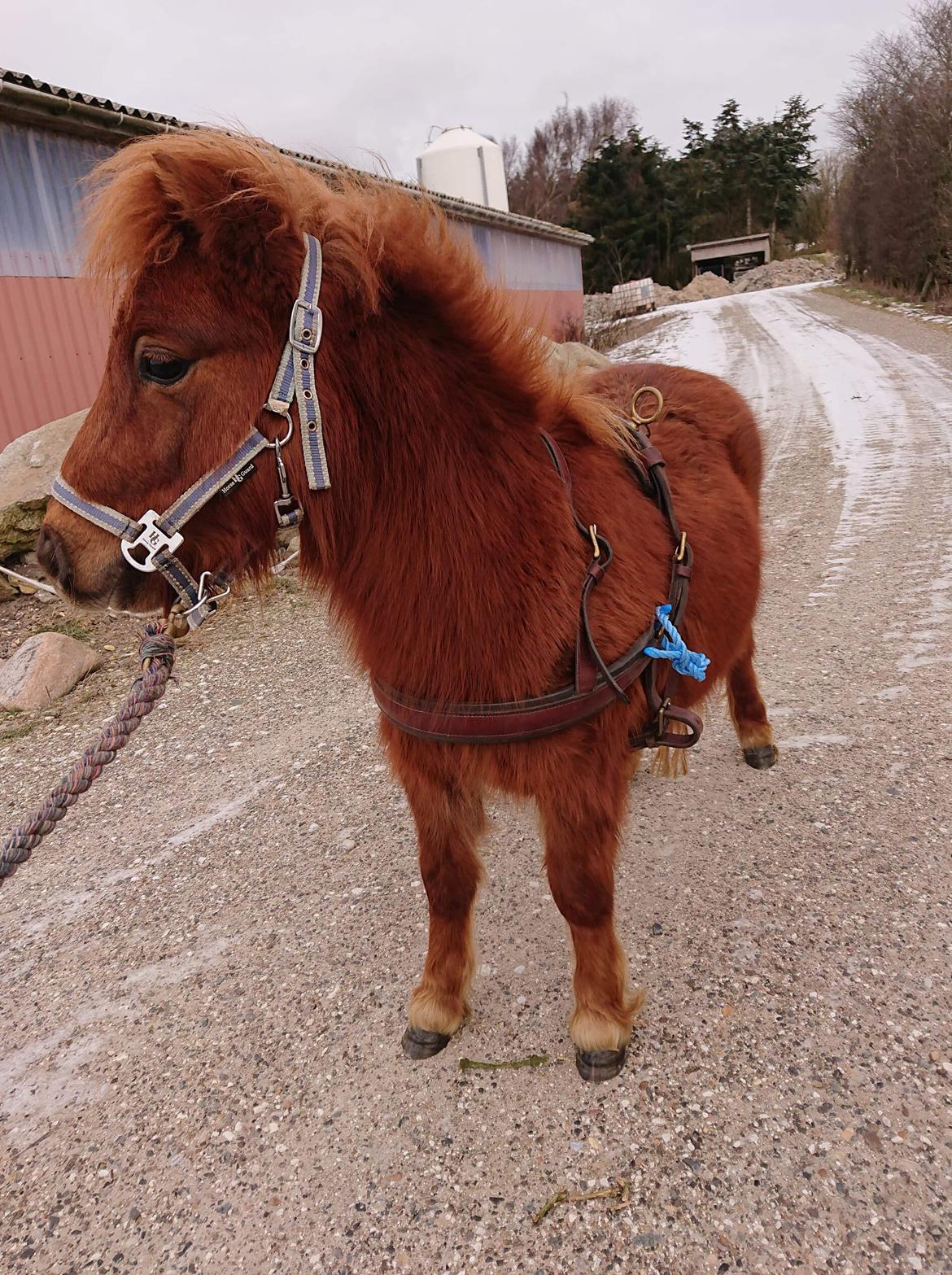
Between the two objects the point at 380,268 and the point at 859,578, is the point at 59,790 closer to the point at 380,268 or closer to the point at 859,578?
the point at 380,268

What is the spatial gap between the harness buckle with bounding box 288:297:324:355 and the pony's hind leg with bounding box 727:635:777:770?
2453mm

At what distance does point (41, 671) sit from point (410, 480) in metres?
4.04

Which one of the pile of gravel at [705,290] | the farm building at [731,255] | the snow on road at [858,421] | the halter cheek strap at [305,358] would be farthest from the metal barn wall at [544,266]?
the farm building at [731,255]

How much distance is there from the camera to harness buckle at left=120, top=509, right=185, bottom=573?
138 centimetres

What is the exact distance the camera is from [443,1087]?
6.69ft

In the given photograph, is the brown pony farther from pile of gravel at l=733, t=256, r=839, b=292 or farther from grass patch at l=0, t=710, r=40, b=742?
pile of gravel at l=733, t=256, r=839, b=292

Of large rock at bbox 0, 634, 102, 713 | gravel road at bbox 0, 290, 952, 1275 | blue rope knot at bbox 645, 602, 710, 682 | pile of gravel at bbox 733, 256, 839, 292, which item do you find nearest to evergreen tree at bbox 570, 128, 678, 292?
pile of gravel at bbox 733, 256, 839, 292

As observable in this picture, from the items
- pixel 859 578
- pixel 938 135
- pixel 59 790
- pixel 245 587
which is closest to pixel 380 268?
pixel 245 587

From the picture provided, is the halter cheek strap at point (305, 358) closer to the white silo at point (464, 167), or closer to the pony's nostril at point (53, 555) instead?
the pony's nostril at point (53, 555)

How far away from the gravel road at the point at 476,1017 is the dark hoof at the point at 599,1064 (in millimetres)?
35

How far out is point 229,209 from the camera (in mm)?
1302

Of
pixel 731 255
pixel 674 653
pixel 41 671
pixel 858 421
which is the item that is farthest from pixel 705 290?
pixel 674 653

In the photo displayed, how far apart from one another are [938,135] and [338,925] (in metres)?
25.9

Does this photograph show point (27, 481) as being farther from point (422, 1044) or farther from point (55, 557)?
point (422, 1044)
